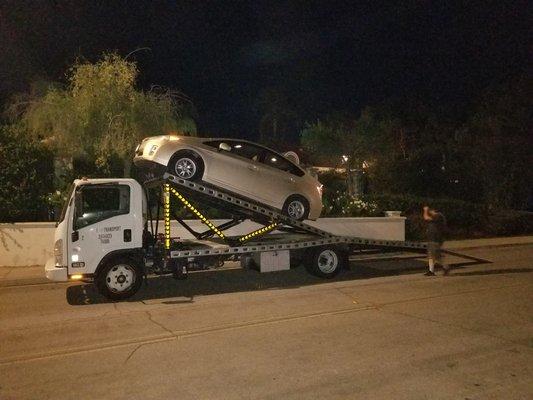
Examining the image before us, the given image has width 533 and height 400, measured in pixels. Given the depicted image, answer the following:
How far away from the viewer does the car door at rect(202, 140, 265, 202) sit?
1132 centimetres

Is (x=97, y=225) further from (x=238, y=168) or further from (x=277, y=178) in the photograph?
(x=277, y=178)

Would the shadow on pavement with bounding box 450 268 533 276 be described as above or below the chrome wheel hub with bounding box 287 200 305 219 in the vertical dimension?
below

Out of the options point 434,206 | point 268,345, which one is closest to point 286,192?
point 268,345

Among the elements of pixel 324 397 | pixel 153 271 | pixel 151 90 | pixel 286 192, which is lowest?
pixel 324 397

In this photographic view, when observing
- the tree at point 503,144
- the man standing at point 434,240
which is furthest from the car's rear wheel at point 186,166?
the tree at point 503,144

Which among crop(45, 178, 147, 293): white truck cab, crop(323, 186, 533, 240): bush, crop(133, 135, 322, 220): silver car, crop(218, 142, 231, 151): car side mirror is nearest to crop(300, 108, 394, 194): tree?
crop(323, 186, 533, 240): bush

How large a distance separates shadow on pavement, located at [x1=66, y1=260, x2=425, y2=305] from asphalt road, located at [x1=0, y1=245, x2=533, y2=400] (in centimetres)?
8

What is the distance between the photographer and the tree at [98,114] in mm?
15656

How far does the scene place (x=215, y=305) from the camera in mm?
9492

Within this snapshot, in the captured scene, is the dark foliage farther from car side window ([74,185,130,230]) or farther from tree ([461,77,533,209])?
tree ([461,77,533,209])

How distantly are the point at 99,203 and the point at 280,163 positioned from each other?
4271 mm

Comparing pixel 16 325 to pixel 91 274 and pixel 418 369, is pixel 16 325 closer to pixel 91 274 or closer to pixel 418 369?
pixel 91 274

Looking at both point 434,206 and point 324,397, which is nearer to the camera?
point 324,397

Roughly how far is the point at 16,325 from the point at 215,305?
10.2 feet
